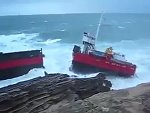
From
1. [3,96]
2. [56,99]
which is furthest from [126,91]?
[3,96]

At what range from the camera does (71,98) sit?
1358 centimetres

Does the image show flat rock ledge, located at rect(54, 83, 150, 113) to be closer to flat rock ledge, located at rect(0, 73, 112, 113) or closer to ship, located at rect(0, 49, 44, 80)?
flat rock ledge, located at rect(0, 73, 112, 113)

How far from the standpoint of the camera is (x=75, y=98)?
44.4 ft

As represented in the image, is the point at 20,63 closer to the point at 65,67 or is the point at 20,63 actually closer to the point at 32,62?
the point at 32,62

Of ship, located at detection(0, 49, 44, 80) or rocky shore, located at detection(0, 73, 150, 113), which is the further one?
ship, located at detection(0, 49, 44, 80)

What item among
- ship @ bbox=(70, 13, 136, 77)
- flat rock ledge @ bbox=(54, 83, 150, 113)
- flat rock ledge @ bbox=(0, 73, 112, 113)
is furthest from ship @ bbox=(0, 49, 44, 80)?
flat rock ledge @ bbox=(54, 83, 150, 113)

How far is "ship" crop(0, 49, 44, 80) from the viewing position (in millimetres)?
24828

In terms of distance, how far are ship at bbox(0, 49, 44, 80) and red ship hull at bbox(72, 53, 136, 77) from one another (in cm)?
320

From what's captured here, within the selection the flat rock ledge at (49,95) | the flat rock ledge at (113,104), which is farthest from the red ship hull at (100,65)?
the flat rock ledge at (113,104)

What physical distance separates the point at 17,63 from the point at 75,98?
12575 millimetres

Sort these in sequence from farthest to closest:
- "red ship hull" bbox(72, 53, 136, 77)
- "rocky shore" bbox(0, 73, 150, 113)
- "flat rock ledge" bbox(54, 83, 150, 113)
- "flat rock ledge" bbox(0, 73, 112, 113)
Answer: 1. "red ship hull" bbox(72, 53, 136, 77)
2. "flat rock ledge" bbox(0, 73, 112, 113)
3. "rocky shore" bbox(0, 73, 150, 113)
4. "flat rock ledge" bbox(54, 83, 150, 113)

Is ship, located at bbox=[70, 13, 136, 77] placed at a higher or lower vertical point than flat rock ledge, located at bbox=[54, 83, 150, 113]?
lower

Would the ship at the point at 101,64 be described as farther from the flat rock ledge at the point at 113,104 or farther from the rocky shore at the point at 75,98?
the flat rock ledge at the point at 113,104

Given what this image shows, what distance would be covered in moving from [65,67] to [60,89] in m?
15.1
